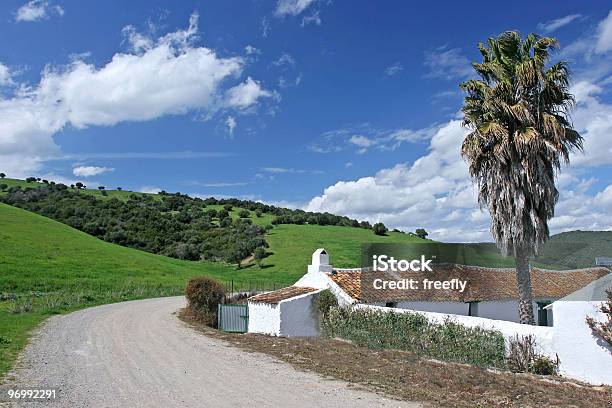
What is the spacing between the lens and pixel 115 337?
2125 cm

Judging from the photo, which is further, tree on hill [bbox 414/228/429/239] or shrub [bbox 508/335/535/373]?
tree on hill [bbox 414/228/429/239]

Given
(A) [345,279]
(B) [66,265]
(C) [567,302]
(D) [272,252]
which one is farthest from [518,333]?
(D) [272,252]

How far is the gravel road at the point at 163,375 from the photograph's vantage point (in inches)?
446

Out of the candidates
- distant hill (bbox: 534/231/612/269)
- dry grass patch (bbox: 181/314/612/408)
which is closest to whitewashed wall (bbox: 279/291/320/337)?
dry grass patch (bbox: 181/314/612/408)

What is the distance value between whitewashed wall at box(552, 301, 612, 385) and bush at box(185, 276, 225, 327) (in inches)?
785

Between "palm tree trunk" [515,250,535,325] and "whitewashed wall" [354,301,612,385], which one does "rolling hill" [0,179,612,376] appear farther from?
"whitewashed wall" [354,301,612,385]

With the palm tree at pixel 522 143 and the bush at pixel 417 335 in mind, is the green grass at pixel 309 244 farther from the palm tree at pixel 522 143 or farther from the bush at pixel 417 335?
the palm tree at pixel 522 143

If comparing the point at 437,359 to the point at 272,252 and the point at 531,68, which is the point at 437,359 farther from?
the point at 272,252

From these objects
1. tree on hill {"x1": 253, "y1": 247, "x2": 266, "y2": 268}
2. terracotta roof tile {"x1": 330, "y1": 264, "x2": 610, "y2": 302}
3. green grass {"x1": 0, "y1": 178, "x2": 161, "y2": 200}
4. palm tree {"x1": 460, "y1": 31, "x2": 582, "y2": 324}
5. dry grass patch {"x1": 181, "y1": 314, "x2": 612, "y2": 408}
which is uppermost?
green grass {"x1": 0, "y1": 178, "x2": 161, "y2": 200}

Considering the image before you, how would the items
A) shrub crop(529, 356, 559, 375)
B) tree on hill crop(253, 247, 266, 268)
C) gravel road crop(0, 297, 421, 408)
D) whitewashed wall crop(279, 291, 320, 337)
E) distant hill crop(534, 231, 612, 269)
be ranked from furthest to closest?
tree on hill crop(253, 247, 266, 268), distant hill crop(534, 231, 612, 269), whitewashed wall crop(279, 291, 320, 337), shrub crop(529, 356, 559, 375), gravel road crop(0, 297, 421, 408)

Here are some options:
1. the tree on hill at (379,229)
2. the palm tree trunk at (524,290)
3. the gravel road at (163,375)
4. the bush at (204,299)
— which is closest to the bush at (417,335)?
the palm tree trunk at (524,290)

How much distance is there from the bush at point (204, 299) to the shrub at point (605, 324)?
820 inches

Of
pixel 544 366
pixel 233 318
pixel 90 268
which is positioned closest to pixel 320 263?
pixel 233 318

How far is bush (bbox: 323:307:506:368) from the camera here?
16.2 metres
